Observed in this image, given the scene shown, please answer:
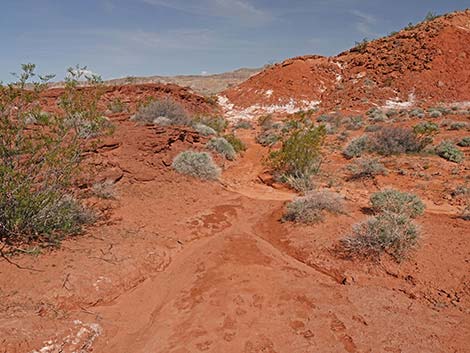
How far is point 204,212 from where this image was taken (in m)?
7.33

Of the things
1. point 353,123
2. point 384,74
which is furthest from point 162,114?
point 384,74

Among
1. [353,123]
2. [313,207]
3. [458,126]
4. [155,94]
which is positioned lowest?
[313,207]

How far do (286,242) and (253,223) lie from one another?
106 centimetres

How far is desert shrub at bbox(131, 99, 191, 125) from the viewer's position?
13219mm

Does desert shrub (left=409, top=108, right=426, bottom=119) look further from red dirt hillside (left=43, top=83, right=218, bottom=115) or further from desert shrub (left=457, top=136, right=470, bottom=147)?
red dirt hillside (left=43, top=83, right=218, bottom=115)

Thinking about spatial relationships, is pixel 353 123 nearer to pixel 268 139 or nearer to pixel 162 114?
pixel 268 139

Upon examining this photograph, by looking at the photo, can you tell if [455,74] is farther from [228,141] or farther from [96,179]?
[96,179]

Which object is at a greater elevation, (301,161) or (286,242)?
(301,161)

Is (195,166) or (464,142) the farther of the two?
(464,142)

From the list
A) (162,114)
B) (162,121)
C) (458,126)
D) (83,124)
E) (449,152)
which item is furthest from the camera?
(458,126)

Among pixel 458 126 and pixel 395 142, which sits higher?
pixel 458 126

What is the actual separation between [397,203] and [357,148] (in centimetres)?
543

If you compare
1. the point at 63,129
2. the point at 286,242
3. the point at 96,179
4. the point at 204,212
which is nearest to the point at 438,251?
the point at 286,242

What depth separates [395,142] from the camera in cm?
1160
